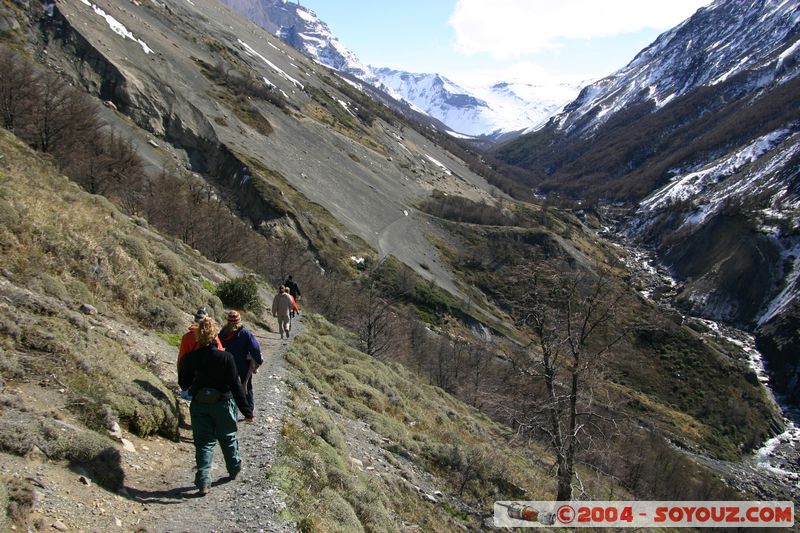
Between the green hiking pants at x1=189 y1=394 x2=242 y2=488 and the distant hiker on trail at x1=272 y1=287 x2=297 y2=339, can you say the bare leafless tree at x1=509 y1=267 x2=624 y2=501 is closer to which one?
the distant hiker on trail at x1=272 y1=287 x2=297 y2=339

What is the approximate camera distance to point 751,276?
103 metres

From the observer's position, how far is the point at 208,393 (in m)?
6.79

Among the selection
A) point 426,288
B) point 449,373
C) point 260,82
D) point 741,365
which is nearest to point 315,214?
point 426,288

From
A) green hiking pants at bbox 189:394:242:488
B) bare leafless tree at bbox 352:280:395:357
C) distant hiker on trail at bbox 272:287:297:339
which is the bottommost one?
green hiking pants at bbox 189:394:242:488

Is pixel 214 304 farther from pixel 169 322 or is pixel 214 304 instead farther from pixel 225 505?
pixel 225 505

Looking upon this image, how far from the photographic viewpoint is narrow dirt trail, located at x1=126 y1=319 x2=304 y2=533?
19.7 ft

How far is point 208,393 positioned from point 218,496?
1.41 meters

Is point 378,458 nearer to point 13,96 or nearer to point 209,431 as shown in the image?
point 209,431

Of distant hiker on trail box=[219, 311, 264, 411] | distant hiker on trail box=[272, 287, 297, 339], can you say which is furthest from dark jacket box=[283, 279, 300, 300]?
distant hiker on trail box=[219, 311, 264, 411]

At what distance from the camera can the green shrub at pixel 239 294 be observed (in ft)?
64.9

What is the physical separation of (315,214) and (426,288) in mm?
19489

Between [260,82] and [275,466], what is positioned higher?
[260,82]

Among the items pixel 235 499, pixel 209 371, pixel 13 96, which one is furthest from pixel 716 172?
pixel 235 499

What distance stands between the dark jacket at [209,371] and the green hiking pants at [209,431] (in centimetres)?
22
